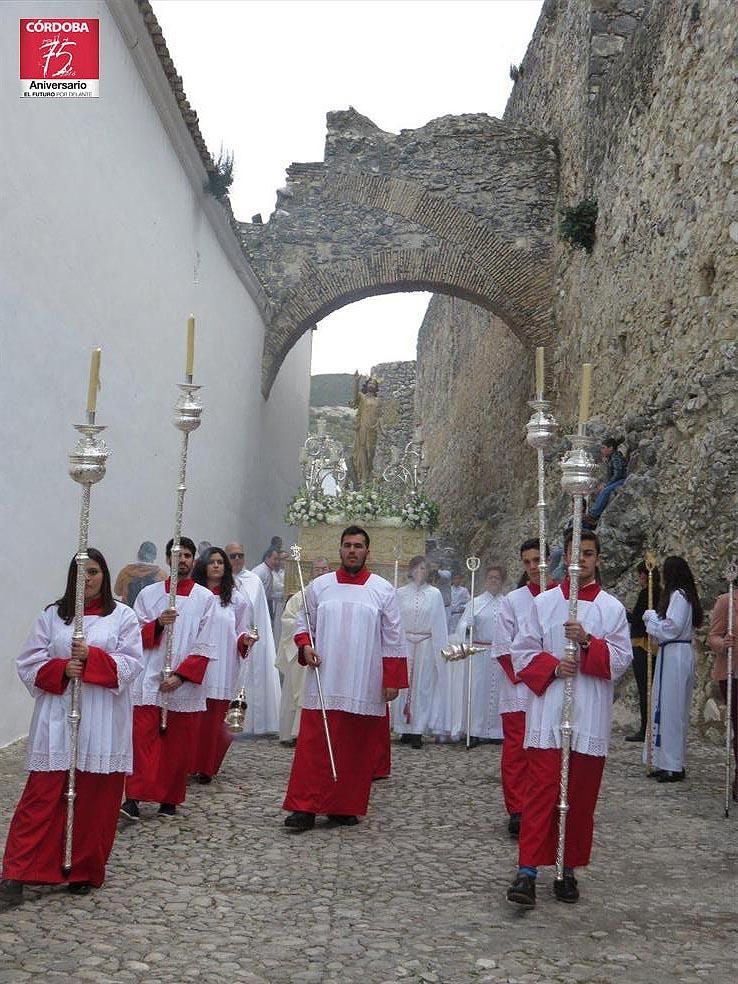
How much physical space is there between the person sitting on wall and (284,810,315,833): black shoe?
6400mm

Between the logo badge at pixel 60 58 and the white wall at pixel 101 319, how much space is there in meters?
0.11

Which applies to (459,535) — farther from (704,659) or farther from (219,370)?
(704,659)

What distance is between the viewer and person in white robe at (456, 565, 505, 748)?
9.36 meters

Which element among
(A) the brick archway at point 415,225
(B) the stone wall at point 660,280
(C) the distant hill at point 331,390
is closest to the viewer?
(B) the stone wall at point 660,280

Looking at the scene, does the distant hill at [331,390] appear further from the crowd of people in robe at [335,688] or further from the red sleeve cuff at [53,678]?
the red sleeve cuff at [53,678]

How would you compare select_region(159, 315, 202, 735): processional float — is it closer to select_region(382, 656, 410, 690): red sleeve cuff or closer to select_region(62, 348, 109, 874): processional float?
select_region(62, 348, 109, 874): processional float

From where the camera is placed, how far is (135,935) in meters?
3.98

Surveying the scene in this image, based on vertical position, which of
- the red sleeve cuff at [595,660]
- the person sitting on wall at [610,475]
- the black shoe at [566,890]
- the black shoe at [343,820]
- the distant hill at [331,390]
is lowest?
the black shoe at [343,820]

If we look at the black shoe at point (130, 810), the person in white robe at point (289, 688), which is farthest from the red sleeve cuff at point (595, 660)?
the person in white robe at point (289, 688)

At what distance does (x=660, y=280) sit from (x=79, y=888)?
9.25m

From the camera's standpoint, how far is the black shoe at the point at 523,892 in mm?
4430

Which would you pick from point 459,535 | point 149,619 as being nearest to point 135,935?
point 149,619

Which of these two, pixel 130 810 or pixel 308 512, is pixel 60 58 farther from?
pixel 308 512

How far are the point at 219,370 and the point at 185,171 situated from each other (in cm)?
268
